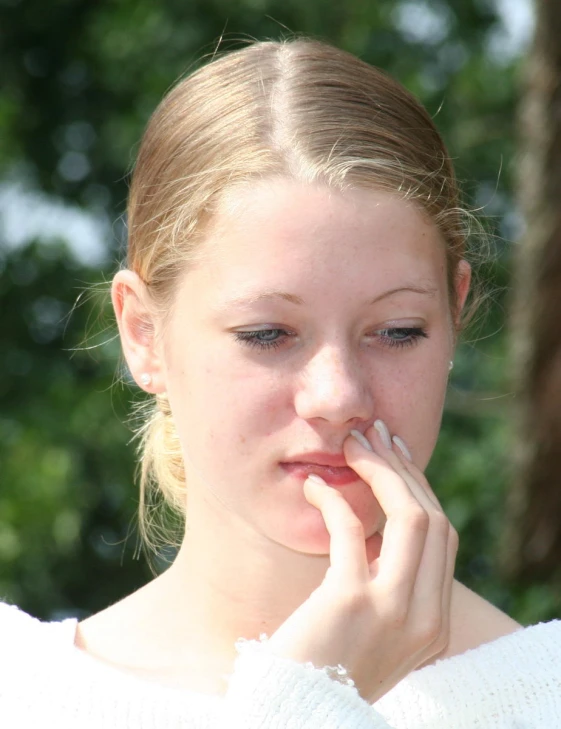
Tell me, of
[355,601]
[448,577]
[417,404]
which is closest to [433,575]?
[448,577]

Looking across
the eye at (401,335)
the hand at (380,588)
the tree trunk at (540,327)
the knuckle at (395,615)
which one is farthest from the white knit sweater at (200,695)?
the tree trunk at (540,327)

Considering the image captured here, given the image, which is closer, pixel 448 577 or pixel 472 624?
pixel 448 577

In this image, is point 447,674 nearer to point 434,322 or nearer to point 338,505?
point 338,505

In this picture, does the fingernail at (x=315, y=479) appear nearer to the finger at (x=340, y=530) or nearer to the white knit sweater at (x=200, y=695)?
the finger at (x=340, y=530)

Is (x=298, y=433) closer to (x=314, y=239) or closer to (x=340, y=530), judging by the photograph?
(x=340, y=530)

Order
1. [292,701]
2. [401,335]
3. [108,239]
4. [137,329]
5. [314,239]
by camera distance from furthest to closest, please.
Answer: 1. [108,239]
2. [137,329]
3. [401,335]
4. [314,239]
5. [292,701]

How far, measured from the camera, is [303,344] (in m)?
2.05

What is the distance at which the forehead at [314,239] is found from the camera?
6.58ft

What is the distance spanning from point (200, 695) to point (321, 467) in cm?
45

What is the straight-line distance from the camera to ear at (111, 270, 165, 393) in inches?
91.1

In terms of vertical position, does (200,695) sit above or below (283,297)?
below

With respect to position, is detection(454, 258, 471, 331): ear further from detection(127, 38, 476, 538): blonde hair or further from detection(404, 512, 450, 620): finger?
detection(404, 512, 450, 620): finger

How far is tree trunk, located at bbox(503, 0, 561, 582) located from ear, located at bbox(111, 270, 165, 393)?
1.82 meters

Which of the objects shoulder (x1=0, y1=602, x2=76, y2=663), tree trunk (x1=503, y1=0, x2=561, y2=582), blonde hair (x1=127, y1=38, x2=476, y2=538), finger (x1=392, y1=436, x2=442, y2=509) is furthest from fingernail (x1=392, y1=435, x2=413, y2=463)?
tree trunk (x1=503, y1=0, x2=561, y2=582)
